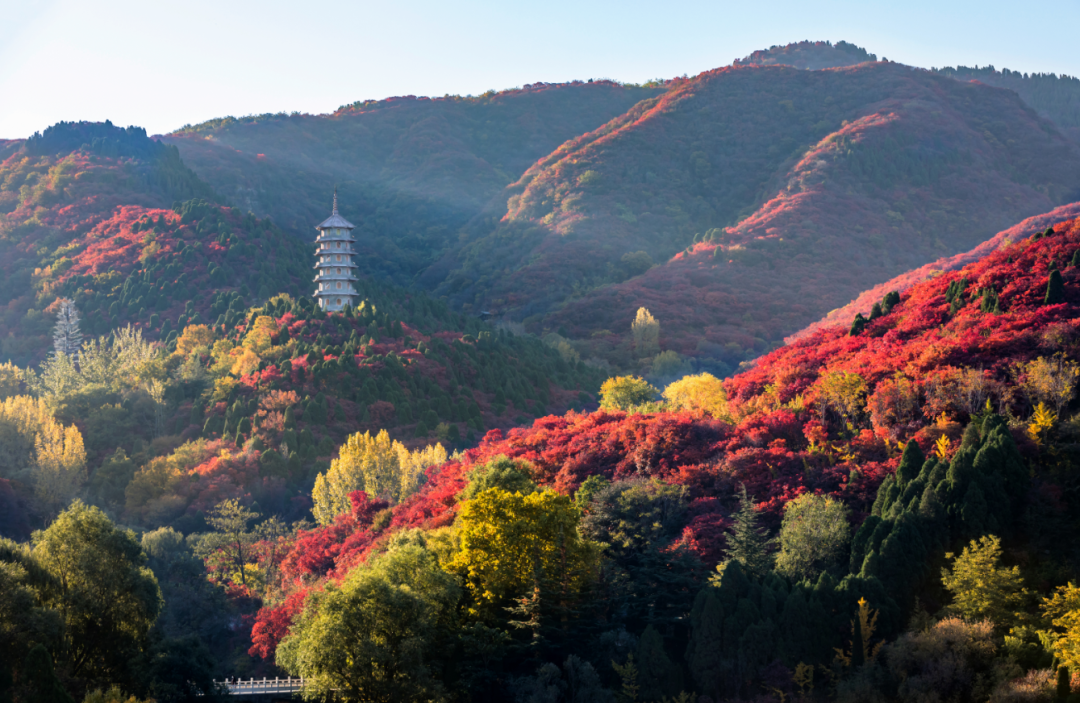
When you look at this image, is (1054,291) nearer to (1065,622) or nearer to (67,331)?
(1065,622)

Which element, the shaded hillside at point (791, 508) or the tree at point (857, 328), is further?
the tree at point (857, 328)

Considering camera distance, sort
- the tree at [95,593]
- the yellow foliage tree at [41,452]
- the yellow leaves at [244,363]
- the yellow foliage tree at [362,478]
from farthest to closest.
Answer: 1. the yellow leaves at [244,363]
2. the yellow foliage tree at [41,452]
3. the yellow foliage tree at [362,478]
4. the tree at [95,593]

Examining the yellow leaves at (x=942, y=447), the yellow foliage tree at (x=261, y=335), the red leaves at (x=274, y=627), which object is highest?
the yellow foliage tree at (x=261, y=335)

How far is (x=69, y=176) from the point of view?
13200 centimetres

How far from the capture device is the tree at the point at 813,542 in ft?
104

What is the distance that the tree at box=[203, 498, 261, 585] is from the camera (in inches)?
2109

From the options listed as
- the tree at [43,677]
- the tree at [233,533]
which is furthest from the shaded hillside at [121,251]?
the tree at [43,677]

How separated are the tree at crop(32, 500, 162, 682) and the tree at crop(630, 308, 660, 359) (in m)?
76.8

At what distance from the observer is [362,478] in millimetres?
57344

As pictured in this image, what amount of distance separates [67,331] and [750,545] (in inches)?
3393

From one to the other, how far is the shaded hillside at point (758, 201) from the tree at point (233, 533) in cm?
5293

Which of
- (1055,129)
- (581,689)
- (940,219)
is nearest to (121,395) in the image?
(581,689)

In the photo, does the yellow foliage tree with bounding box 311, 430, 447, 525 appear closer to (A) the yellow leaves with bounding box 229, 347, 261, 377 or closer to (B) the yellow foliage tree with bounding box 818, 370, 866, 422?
(A) the yellow leaves with bounding box 229, 347, 261, 377

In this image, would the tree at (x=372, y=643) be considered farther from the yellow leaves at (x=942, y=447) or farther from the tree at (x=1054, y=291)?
the tree at (x=1054, y=291)
